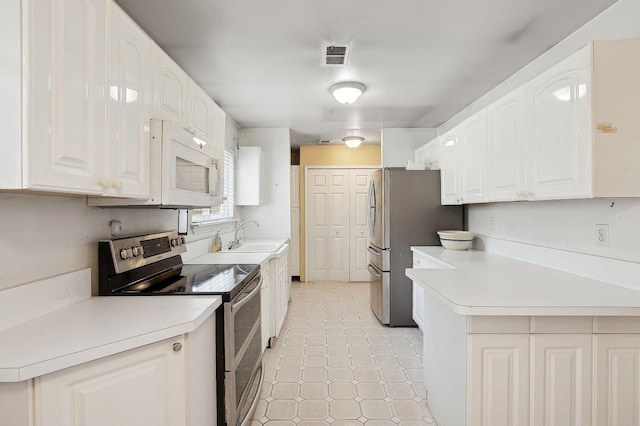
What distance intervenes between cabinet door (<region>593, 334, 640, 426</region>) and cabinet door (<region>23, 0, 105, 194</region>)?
2.16 meters

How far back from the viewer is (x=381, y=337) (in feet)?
11.1

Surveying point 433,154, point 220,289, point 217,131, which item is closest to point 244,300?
point 220,289

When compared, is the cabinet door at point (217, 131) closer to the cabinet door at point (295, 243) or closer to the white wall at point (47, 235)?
the white wall at point (47, 235)

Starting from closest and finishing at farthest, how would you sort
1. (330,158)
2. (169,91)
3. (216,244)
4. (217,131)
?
(169,91) < (217,131) < (216,244) < (330,158)

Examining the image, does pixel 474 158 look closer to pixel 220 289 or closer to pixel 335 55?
pixel 335 55

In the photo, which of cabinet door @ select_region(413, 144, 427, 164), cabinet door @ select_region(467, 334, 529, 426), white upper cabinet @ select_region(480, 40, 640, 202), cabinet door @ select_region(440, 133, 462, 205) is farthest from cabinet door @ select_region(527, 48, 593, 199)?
cabinet door @ select_region(413, 144, 427, 164)

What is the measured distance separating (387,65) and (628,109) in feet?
5.21

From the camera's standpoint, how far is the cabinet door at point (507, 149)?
208cm

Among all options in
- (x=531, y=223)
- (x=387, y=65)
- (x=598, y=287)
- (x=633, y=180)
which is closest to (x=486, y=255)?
(x=531, y=223)

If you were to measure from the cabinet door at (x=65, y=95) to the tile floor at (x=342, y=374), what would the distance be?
1.75 m

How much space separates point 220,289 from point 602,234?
2.13 m

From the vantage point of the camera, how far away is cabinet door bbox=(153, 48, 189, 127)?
173 cm

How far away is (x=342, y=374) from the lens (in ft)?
8.66

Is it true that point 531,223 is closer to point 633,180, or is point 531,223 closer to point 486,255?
point 486,255
